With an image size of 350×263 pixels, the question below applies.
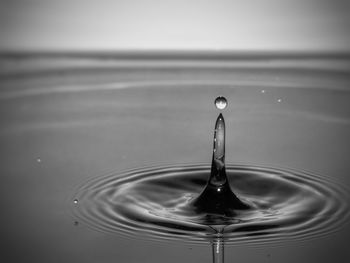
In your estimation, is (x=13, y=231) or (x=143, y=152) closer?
(x=13, y=231)

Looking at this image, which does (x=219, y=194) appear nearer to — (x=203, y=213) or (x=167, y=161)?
(x=203, y=213)

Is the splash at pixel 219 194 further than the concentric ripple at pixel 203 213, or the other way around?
the splash at pixel 219 194

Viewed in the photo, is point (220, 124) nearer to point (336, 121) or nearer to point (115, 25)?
point (336, 121)

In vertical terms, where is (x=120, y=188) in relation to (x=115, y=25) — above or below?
below

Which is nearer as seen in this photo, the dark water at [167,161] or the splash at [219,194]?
the dark water at [167,161]

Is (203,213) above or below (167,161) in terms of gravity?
below

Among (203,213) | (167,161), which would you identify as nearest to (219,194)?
(203,213)

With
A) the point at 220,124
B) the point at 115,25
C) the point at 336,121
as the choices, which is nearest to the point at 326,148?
the point at 336,121
